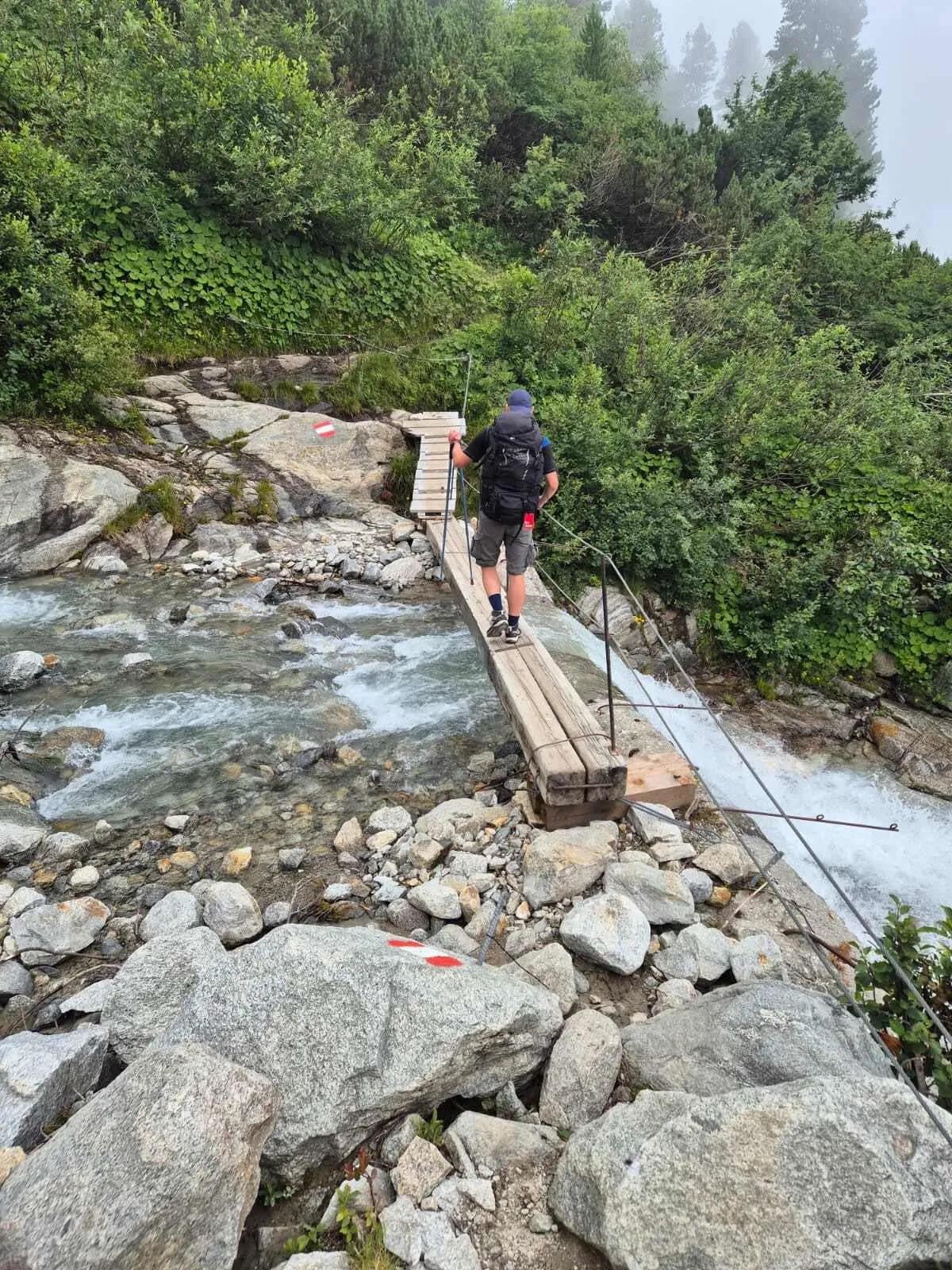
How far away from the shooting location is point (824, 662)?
907cm

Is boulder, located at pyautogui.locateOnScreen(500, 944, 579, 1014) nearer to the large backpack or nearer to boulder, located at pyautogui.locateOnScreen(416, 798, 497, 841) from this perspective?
boulder, located at pyautogui.locateOnScreen(416, 798, 497, 841)

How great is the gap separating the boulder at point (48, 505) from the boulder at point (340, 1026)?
7.09 meters

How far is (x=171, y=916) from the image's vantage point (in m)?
3.70

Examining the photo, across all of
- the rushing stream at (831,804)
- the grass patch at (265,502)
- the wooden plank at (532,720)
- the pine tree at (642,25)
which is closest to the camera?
the wooden plank at (532,720)

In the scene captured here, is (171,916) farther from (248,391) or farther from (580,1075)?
(248,391)

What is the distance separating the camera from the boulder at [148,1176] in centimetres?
175

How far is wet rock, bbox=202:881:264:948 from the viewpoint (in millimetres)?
3629

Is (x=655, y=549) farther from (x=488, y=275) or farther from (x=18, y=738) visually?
(x=488, y=275)

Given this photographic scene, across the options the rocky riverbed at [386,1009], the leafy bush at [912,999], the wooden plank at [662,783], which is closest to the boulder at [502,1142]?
the rocky riverbed at [386,1009]

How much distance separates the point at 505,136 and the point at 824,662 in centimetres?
2027

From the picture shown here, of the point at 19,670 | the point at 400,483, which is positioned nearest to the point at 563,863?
the point at 19,670

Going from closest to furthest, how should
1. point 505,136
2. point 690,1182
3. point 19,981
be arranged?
1. point 690,1182
2. point 19,981
3. point 505,136

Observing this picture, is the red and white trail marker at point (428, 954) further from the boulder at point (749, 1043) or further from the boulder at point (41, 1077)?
the boulder at point (41, 1077)

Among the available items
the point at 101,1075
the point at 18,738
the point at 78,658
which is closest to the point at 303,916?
the point at 101,1075
